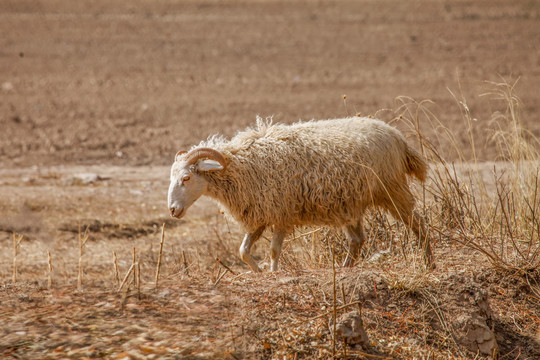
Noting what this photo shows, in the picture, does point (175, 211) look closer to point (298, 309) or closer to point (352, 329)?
point (298, 309)

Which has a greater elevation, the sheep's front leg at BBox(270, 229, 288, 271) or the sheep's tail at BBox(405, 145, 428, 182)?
the sheep's tail at BBox(405, 145, 428, 182)

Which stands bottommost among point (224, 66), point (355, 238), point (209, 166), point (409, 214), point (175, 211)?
point (355, 238)

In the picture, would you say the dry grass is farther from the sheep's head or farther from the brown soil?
the brown soil

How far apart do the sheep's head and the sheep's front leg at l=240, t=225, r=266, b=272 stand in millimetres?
658

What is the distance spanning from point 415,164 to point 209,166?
209 cm

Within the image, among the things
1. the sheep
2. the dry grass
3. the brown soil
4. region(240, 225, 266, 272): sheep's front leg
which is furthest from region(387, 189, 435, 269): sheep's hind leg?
the brown soil

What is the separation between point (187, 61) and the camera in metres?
18.8

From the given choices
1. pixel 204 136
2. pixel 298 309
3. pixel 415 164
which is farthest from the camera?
pixel 204 136

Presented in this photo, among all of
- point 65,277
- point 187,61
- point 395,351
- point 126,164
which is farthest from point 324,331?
point 187,61

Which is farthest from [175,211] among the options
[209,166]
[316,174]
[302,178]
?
[316,174]

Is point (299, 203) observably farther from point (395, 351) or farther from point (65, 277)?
point (65, 277)

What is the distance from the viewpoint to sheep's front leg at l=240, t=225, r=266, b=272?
6401 millimetres

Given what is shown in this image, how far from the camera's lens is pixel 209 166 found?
6426 mm

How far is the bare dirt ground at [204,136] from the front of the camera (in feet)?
15.5
